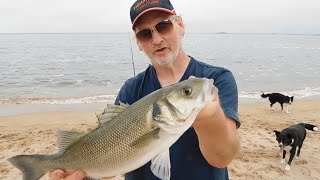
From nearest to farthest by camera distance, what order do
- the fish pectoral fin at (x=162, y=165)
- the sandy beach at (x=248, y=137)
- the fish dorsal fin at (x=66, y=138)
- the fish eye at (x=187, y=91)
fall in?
the fish eye at (x=187, y=91), the fish pectoral fin at (x=162, y=165), the fish dorsal fin at (x=66, y=138), the sandy beach at (x=248, y=137)

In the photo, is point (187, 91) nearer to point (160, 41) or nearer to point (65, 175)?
point (160, 41)

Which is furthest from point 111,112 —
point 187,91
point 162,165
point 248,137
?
point 248,137

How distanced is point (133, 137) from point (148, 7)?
1.14m

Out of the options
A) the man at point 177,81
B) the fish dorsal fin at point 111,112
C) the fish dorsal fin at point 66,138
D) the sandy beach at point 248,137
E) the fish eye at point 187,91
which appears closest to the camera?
the fish eye at point 187,91

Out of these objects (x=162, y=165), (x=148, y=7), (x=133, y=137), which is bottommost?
Result: (x=162, y=165)

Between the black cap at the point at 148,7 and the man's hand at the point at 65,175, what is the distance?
1349 mm

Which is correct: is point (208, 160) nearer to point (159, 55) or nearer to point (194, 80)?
point (194, 80)

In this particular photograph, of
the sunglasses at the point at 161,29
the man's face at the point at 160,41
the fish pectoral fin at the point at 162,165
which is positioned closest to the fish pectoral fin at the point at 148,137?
the fish pectoral fin at the point at 162,165

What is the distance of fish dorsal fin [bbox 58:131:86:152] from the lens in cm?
287

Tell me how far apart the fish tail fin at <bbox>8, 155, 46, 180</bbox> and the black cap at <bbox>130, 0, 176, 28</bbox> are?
4.73 ft

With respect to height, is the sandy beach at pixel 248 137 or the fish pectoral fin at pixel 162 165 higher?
the fish pectoral fin at pixel 162 165

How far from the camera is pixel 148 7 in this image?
296 cm

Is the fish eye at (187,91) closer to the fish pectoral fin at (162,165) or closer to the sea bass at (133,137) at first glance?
the sea bass at (133,137)

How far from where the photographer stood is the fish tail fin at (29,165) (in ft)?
9.59
